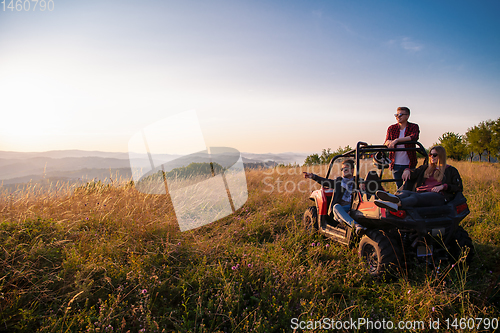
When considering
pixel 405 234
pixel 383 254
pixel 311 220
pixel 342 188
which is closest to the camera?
pixel 383 254

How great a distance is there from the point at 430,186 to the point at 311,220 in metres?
2.10

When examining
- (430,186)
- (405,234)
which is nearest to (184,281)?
(405,234)

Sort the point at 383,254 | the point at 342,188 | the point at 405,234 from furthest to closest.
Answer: the point at 342,188
the point at 405,234
the point at 383,254

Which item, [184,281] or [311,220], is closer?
[184,281]

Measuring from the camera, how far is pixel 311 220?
515 cm

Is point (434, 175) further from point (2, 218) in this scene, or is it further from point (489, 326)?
point (2, 218)

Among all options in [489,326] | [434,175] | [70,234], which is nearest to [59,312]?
[70,234]

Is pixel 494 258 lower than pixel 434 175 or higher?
lower

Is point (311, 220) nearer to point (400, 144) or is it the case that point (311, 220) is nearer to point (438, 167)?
point (400, 144)

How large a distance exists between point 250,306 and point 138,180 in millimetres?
5479

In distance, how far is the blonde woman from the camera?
3.25 meters

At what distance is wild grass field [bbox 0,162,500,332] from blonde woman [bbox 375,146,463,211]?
3.00 feet

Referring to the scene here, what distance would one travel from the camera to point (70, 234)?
3.94m

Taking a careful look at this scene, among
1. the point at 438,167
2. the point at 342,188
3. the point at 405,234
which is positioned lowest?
the point at 405,234
